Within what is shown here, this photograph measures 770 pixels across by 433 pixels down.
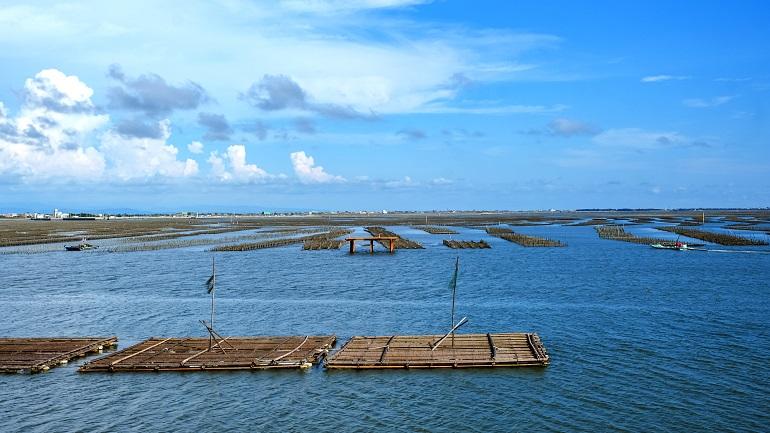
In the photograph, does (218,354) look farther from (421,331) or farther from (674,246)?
(674,246)

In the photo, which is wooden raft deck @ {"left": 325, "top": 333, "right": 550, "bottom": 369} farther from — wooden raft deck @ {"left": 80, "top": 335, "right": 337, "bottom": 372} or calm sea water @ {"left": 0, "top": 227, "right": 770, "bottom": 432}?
wooden raft deck @ {"left": 80, "top": 335, "right": 337, "bottom": 372}

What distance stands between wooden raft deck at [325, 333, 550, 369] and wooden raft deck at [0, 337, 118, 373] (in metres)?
11.8

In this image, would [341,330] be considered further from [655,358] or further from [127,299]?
[127,299]

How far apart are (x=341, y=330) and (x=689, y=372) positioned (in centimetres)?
1719

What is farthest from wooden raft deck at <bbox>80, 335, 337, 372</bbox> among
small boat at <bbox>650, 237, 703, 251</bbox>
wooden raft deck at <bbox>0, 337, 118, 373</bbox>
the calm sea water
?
small boat at <bbox>650, 237, 703, 251</bbox>

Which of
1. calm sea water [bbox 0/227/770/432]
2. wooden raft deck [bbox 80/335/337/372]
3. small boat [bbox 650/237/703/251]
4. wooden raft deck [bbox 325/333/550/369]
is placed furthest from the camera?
small boat [bbox 650/237/703/251]

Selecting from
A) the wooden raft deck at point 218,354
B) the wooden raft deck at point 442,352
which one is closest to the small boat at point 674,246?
the wooden raft deck at point 442,352

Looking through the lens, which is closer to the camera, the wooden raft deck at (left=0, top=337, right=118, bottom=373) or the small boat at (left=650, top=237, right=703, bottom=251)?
the wooden raft deck at (left=0, top=337, right=118, bottom=373)

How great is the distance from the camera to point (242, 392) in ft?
80.5

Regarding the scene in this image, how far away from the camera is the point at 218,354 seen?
28.7 m

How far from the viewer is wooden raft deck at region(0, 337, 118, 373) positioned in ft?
89.2

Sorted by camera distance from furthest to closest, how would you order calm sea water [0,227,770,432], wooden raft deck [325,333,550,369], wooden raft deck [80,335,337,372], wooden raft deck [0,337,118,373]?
wooden raft deck [0,337,118,373] < wooden raft deck [80,335,337,372] < wooden raft deck [325,333,550,369] < calm sea water [0,227,770,432]

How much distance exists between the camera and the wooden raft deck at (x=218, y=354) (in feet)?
88.4

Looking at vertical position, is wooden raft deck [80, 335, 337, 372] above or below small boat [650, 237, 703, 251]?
below
